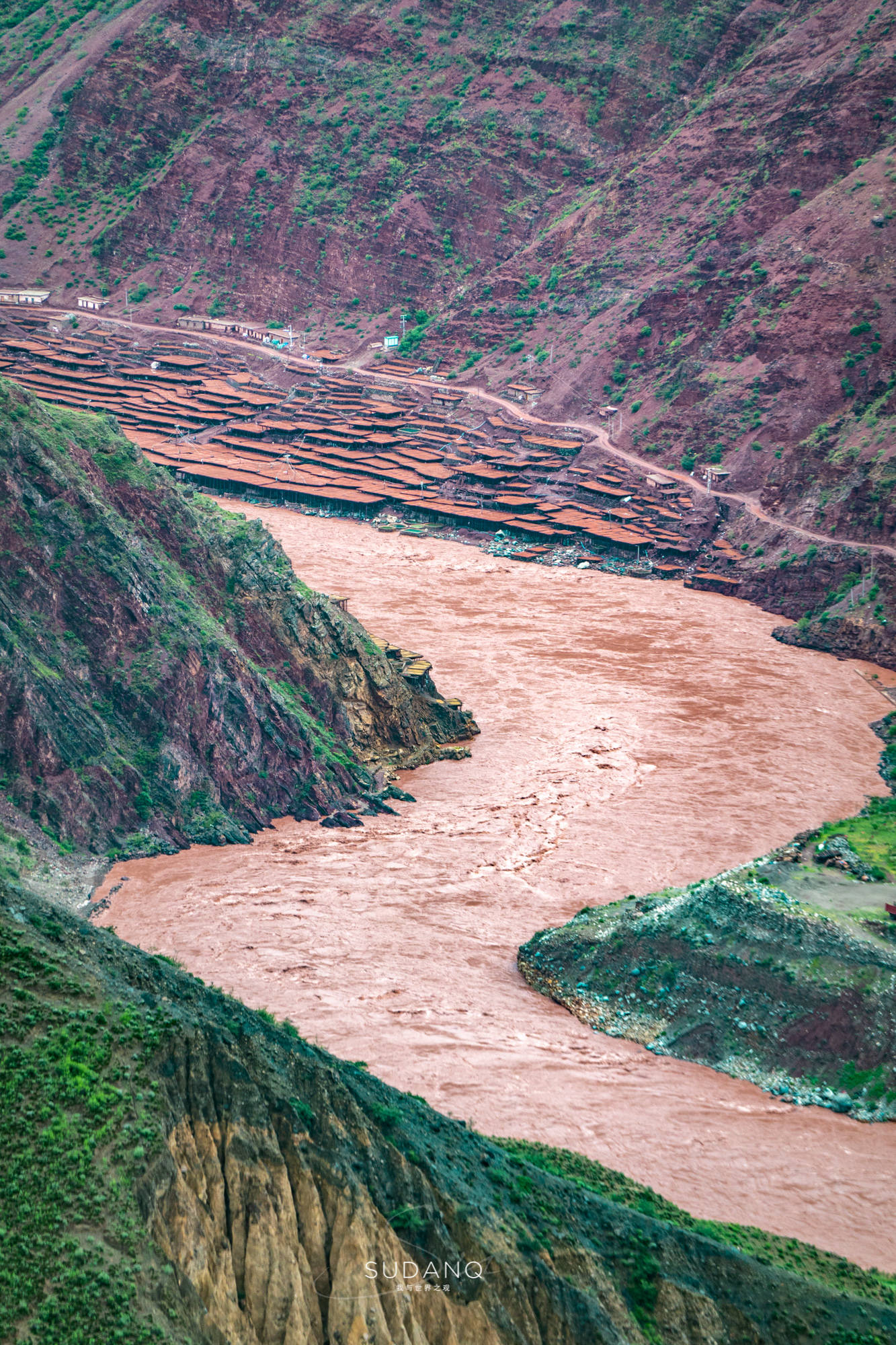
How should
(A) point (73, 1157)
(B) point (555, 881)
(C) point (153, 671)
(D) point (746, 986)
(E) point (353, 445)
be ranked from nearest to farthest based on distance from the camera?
(A) point (73, 1157), (D) point (746, 986), (B) point (555, 881), (C) point (153, 671), (E) point (353, 445)

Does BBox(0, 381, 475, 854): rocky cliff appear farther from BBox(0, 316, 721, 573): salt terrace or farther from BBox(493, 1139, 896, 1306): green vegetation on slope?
BBox(0, 316, 721, 573): salt terrace

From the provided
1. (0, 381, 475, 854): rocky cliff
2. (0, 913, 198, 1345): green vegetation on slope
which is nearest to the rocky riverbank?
(0, 381, 475, 854): rocky cliff

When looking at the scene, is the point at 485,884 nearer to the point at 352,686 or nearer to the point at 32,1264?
the point at 352,686

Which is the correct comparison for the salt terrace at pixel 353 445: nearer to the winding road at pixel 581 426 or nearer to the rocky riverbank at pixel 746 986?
the winding road at pixel 581 426

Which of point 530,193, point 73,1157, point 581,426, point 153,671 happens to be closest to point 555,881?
point 153,671

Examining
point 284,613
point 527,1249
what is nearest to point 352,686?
point 284,613

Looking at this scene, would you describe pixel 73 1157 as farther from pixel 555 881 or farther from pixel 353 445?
pixel 353 445
